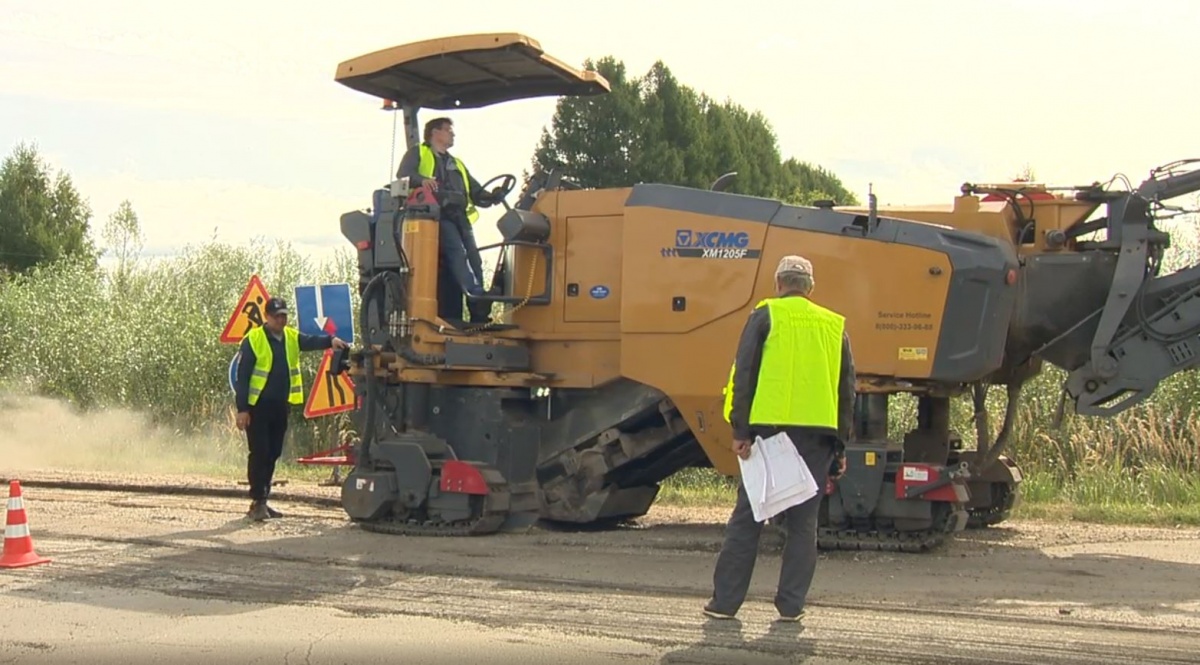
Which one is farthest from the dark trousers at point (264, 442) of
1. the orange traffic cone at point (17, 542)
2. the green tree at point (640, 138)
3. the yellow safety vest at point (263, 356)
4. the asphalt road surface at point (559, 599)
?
the green tree at point (640, 138)

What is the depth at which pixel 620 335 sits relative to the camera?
32.4 feet

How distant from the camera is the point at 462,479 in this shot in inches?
386

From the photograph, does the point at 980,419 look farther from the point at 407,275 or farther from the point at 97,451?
the point at 97,451

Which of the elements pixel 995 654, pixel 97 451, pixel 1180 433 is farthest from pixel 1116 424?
pixel 97 451

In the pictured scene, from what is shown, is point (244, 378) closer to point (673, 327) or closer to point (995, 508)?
point (673, 327)

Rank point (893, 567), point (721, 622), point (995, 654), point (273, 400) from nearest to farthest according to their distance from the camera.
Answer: point (995, 654) → point (721, 622) → point (893, 567) → point (273, 400)

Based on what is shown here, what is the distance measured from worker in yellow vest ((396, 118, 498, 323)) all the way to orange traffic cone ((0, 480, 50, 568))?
10.9 feet

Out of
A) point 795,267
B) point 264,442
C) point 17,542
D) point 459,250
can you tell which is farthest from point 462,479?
point 795,267

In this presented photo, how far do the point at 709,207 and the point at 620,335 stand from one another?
46.4 inches

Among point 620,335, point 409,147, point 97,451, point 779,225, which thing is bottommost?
point 97,451

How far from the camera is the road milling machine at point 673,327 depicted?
8.87 meters

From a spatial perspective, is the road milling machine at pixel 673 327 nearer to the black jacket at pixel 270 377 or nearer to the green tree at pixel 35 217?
the black jacket at pixel 270 377

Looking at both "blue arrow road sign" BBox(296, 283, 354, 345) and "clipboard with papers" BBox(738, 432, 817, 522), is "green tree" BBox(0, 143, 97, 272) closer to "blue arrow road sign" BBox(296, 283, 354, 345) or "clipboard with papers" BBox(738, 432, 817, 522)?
"blue arrow road sign" BBox(296, 283, 354, 345)

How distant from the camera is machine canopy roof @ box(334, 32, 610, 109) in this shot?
32.2 feet
